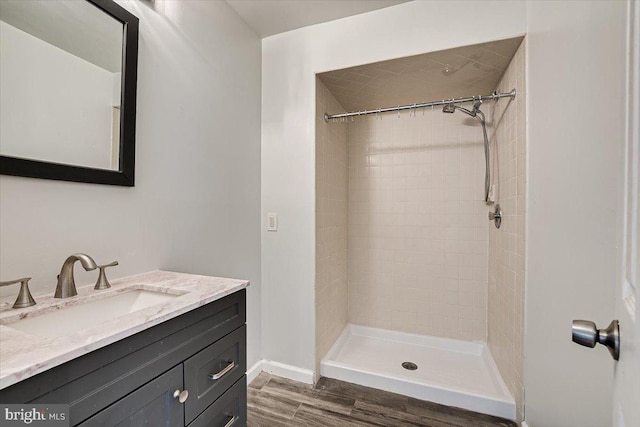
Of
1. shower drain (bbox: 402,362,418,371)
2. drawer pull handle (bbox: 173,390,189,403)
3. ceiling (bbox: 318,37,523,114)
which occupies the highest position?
ceiling (bbox: 318,37,523,114)

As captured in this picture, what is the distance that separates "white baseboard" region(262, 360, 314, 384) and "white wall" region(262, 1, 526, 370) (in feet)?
0.11

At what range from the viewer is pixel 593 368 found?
910 mm

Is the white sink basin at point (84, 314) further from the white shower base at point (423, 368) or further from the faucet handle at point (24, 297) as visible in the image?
the white shower base at point (423, 368)

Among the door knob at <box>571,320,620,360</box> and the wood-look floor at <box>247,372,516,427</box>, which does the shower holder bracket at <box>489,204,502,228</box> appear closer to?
the wood-look floor at <box>247,372,516,427</box>

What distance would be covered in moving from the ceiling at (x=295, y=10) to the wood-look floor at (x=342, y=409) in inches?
98.0

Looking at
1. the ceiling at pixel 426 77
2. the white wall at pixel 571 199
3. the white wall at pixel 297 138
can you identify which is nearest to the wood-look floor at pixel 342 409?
the white wall at pixel 297 138

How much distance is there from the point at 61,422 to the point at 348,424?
1.40 m

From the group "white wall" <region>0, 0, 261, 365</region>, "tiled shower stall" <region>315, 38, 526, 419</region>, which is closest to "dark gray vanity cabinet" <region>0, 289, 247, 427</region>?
"white wall" <region>0, 0, 261, 365</region>

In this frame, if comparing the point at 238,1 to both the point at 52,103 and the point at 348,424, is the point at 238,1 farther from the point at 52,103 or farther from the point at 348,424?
the point at 348,424

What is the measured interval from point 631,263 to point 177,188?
1551mm

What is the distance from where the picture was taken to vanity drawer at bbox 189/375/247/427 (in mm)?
884

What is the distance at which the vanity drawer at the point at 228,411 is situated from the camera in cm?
88

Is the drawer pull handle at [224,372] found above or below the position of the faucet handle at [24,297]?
below

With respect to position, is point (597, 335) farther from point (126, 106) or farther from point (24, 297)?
point (126, 106)
